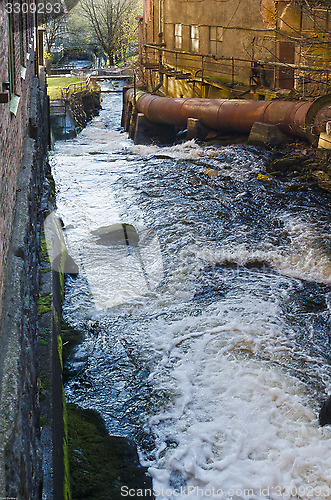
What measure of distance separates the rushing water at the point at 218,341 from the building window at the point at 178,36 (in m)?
13.5

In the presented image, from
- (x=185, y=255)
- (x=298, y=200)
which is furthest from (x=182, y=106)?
(x=185, y=255)

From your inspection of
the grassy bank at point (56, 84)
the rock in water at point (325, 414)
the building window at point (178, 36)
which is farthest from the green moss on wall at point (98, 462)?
the grassy bank at point (56, 84)

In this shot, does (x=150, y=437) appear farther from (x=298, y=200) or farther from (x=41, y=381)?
(x=298, y=200)

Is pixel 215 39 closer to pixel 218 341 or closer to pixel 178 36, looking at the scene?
pixel 178 36

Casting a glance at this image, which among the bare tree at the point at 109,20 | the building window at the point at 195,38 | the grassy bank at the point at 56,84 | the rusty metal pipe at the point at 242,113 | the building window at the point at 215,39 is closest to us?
the rusty metal pipe at the point at 242,113

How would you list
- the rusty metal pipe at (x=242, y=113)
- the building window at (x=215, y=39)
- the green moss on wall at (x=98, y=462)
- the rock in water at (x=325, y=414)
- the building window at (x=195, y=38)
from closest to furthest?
the green moss on wall at (x=98, y=462)
the rock in water at (x=325, y=414)
the rusty metal pipe at (x=242, y=113)
the building window at (x=215, y=39)
the building window at (x=195, y=38)

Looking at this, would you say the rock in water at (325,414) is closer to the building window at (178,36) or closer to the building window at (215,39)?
the building window at (215,39)

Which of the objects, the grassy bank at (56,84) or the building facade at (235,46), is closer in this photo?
the building facade at (235,46)

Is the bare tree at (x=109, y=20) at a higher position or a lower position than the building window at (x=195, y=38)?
higher

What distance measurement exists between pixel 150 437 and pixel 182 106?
1259cm

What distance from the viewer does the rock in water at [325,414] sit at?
181 inches

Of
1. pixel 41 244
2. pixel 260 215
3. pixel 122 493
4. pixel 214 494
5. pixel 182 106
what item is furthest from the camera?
pixel 182 106

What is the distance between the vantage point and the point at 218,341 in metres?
5.95

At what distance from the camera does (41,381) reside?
13.2 ft
